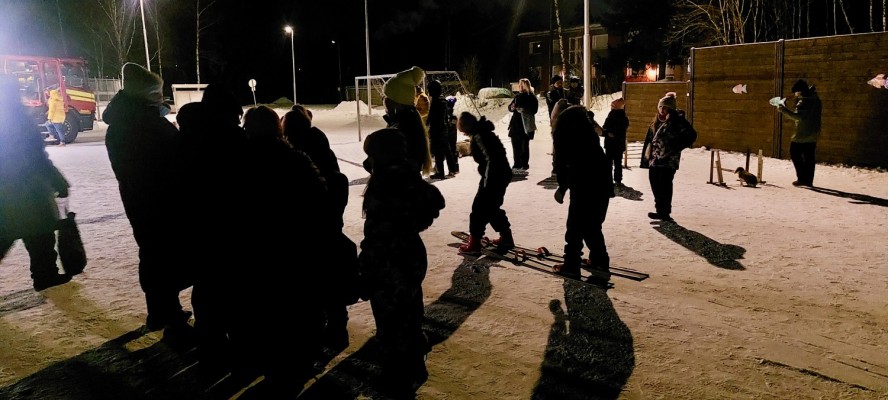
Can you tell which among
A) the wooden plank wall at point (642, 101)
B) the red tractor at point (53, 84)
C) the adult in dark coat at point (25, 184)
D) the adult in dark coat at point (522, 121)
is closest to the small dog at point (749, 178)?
the adult in dark coat at point (522, 121)

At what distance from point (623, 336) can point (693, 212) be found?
4679 millimetres

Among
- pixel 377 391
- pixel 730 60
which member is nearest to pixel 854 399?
pixel 377 391

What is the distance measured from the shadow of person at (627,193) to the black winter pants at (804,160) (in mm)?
2733

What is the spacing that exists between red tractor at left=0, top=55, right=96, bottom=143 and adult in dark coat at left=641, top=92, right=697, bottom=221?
21166 millimetres

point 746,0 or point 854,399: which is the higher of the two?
point 746,0

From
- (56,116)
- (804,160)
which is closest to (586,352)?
(804,160)

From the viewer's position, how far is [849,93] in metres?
12.4

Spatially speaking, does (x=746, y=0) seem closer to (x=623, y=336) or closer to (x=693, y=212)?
(x=693, y=212)

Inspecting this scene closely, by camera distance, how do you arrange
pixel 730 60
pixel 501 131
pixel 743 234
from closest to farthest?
pixel 743 234 < pixel 730 60 < pixel 501 131

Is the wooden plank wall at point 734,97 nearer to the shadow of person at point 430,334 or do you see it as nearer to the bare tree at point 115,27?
the shadow of person at point 430,334

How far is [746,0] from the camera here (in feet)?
102

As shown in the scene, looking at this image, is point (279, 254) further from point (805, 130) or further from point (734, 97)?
point (734, 97)

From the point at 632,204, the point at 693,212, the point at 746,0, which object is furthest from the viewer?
the point at 746,0

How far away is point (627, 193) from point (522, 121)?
119 inches
